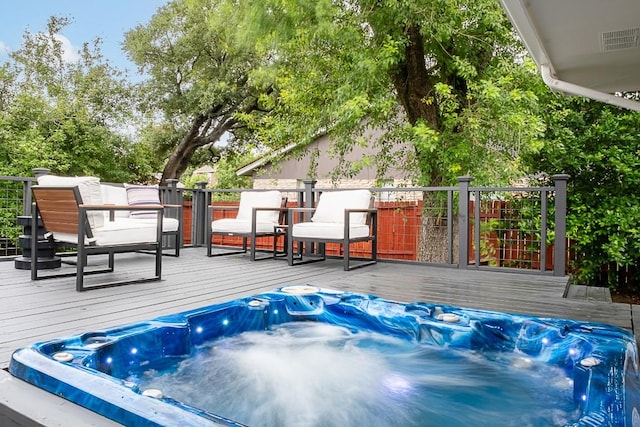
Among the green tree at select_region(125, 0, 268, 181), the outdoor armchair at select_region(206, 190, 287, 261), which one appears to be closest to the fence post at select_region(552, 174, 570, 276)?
the outdoor armchair at select_region(206, 190, 287, 261)

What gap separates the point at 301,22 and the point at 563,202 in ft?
12.9

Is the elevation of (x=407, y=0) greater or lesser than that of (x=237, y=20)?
lesser

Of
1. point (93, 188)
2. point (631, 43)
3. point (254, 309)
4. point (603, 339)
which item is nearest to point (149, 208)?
point (93, 188)

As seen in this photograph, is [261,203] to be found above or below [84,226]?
above

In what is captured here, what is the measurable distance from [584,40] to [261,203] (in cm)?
412

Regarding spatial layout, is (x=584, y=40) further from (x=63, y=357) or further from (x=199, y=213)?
(x=199, y=213)

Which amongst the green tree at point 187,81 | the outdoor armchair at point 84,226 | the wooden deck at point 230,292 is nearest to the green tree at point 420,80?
the wooden deck at point 230,292

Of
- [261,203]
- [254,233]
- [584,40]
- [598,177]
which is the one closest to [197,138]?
[261,203]

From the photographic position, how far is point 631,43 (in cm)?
266

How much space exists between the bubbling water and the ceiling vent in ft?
6.01

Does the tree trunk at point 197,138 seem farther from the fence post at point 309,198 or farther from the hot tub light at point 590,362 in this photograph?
the hot tub light at point 590,362

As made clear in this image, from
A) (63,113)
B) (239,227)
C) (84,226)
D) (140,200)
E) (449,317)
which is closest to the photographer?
(449,317)

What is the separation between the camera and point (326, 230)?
15.9 feet

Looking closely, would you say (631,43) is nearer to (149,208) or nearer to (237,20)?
(149,208)
